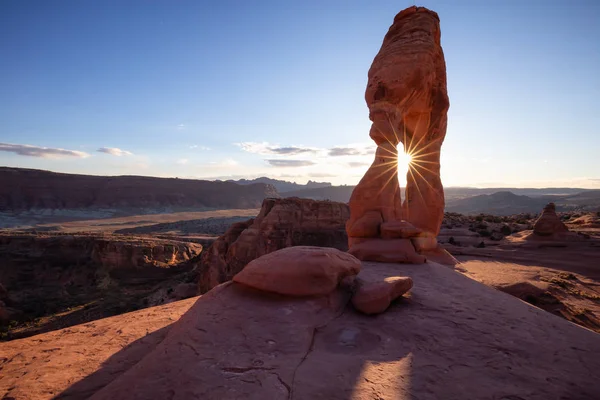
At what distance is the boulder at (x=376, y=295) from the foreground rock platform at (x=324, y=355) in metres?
0.09

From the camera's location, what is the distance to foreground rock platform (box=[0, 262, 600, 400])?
77.9 inches

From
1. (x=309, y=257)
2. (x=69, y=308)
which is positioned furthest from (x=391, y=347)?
(x=69, y=308)

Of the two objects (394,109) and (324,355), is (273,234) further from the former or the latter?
(324,355)

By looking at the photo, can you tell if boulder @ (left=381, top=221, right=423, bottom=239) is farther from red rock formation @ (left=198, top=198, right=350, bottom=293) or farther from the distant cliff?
the distant cliff

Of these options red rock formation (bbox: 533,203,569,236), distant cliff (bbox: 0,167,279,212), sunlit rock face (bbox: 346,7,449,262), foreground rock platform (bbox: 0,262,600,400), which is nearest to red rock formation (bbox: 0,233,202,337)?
sunlit rock face (bbox: 346,7,449,262)

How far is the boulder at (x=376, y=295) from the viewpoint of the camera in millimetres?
3172

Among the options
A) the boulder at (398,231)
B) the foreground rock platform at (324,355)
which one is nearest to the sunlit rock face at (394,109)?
the boulder at (398,231)

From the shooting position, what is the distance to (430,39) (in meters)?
8.34

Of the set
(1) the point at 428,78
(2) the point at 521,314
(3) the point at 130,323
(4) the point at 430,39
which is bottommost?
(3) the point at 130,323

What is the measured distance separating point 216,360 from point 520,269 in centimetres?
1119

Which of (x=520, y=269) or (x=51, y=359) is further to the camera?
(x=520, y=269)

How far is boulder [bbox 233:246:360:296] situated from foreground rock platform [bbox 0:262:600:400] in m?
0.11

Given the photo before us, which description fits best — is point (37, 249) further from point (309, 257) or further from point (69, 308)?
point (309, 257)

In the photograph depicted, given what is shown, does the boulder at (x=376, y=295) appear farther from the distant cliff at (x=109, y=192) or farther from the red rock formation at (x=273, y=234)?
the distant cliff at (x=109, y=192)
